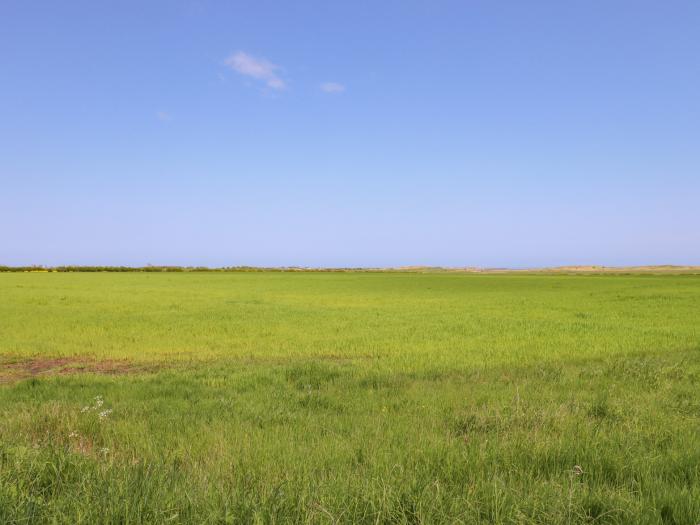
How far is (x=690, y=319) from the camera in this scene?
20.1 m

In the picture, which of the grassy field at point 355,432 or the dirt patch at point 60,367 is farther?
the dirt patch at point 60,367

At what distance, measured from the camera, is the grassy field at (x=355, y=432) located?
333 cm

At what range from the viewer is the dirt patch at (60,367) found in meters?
11.1

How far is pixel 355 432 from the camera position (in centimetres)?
561

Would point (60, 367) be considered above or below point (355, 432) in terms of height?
below

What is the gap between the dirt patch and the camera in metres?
11.1

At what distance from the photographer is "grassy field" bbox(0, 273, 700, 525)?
333 cm

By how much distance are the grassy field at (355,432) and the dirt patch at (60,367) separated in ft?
0.33

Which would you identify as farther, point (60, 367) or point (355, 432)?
point (60, 367)

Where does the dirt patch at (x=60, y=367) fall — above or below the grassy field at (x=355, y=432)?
below

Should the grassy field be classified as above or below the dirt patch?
above

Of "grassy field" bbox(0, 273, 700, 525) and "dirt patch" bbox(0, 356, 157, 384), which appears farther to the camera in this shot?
"dirt patch" bbox(0, 356, 157, 384)

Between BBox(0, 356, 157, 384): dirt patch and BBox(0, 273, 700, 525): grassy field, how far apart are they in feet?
0.33

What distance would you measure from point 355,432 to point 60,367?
387 inches
